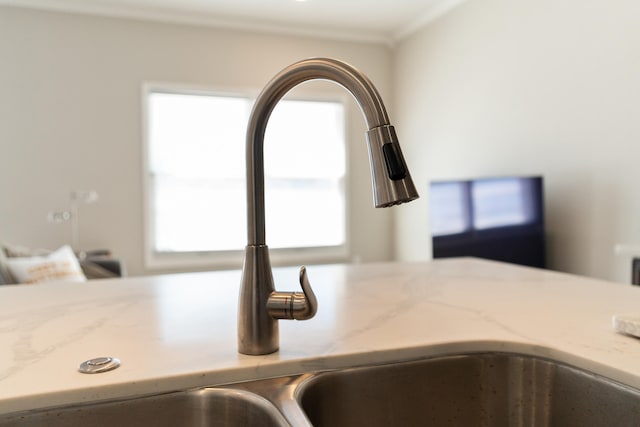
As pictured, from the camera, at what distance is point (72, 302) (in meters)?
1.04

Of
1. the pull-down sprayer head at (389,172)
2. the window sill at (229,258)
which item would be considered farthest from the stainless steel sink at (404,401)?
the window sill at (229,258)

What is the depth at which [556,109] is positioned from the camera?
9.95 feet

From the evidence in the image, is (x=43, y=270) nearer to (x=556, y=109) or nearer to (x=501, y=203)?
(x=501, y=203)

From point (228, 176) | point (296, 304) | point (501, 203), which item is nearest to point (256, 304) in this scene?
point (296, 304)

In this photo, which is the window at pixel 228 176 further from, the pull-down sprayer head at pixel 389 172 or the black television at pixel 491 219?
the pull-down sprayer head at pixel 389 172

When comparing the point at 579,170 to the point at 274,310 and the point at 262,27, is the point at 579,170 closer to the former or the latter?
the point at 274,310

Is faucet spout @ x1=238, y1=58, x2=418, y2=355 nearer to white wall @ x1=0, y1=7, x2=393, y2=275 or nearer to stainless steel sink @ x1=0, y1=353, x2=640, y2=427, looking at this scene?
stainless steel sink @ x1=0, y1=353, x2=640, y2=427

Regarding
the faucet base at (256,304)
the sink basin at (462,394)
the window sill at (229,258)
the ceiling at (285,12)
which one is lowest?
the window sill at (229,258)

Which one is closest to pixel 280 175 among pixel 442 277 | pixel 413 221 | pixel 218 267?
pixel 218 267

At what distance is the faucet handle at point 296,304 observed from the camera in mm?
627

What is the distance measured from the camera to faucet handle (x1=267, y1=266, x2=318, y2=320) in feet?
2.06

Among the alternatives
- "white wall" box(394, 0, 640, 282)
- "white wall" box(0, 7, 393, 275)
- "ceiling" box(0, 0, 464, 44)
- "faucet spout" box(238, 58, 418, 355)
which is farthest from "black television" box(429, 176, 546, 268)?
"faucet spout" box(238, 58, 418, 355)

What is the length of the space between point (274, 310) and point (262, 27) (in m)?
4.38

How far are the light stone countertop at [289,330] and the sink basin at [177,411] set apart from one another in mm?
14
